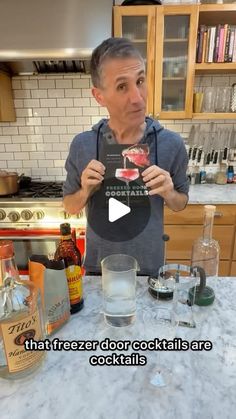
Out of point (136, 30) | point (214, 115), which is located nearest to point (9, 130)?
point (136, 30)

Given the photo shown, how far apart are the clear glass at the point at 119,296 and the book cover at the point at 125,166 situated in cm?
28

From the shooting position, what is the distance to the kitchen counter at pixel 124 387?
1.58 ft

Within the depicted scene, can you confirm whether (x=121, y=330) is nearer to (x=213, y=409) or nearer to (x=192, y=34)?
(x=213, y=409)

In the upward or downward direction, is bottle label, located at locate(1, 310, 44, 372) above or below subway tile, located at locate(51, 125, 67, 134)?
below

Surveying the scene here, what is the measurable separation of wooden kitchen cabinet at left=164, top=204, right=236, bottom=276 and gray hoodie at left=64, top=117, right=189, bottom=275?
3.13 ft

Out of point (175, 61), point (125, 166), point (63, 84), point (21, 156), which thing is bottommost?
point (21, 156)

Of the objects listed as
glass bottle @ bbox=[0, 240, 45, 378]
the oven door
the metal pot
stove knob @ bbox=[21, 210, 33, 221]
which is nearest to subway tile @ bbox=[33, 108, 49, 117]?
the metal pot

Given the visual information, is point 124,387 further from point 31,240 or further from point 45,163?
point 45,163

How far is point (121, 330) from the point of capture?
2.20 ft

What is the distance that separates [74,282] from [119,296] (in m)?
0.12

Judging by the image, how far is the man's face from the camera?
0.84 metres

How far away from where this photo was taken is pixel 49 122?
241 centimetres

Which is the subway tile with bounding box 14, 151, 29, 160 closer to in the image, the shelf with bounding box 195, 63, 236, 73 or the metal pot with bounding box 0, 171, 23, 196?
the metal pot with bounding box 0, 171, 23, 196

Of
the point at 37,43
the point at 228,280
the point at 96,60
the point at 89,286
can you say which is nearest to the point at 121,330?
the point at 89,286
